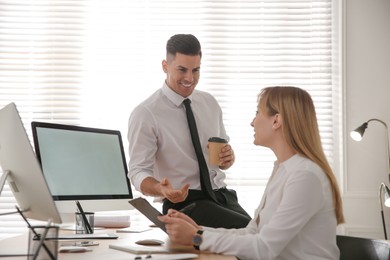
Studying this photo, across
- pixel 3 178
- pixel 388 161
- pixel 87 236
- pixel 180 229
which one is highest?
pixel 3 178

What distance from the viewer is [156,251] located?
193cm

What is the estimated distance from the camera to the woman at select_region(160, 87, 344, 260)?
1.93 metres

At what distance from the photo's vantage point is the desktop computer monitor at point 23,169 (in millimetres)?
1714

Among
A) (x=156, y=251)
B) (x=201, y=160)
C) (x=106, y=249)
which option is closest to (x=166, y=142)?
(x=201, y=160)

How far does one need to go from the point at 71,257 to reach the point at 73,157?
89cm

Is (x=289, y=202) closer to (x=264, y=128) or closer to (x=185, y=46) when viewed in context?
(x=264, y=128)

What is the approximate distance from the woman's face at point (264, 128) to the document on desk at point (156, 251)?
0.54 metres

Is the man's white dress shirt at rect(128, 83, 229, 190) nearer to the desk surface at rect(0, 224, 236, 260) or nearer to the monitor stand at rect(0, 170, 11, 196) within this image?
the desk surface at rect(0, 224, 236, 260)

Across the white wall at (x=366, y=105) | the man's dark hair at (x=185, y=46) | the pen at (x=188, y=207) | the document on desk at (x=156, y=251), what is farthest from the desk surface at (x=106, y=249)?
the white wall at (x=366, y=105)

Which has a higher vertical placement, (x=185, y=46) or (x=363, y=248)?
(x=185, y=46)

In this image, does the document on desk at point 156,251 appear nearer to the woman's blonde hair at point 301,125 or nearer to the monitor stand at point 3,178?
the monitor stand at point 3,178

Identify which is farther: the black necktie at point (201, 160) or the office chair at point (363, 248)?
the black necktie at point (201, 160)

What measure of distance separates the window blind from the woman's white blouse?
96.4 inches

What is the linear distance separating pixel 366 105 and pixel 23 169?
10.2 ft
